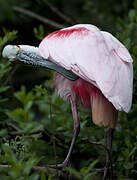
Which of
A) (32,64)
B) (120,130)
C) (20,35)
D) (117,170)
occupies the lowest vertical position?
(117,170)

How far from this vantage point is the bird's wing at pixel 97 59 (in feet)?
10.2

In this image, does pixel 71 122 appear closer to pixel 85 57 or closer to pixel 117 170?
pixel 117 170

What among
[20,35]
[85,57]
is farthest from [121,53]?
[20,35]

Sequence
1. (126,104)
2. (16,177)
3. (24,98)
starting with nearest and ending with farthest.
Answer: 1. (16,177)
2. (24,98)
3. (126,104)

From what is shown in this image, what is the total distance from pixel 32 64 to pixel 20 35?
8.59 feet

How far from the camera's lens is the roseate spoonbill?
313cm

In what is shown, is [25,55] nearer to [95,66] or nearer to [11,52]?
[11,52]

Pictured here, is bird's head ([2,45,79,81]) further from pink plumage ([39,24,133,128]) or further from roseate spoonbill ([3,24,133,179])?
pink plumage ([39,24,133,128])

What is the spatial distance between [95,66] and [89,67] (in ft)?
0.13

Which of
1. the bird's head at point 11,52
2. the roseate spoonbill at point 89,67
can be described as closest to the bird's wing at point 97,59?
the roseate spoonbill at point 89,67

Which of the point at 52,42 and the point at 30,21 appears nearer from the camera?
the point at 52,42

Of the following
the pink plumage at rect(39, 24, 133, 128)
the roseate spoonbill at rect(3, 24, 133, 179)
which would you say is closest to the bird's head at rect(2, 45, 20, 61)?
the roseate spoonbill at rect(3, 24, 133, 179)

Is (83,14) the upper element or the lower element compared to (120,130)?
upper

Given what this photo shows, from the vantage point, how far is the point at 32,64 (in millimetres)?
3607
